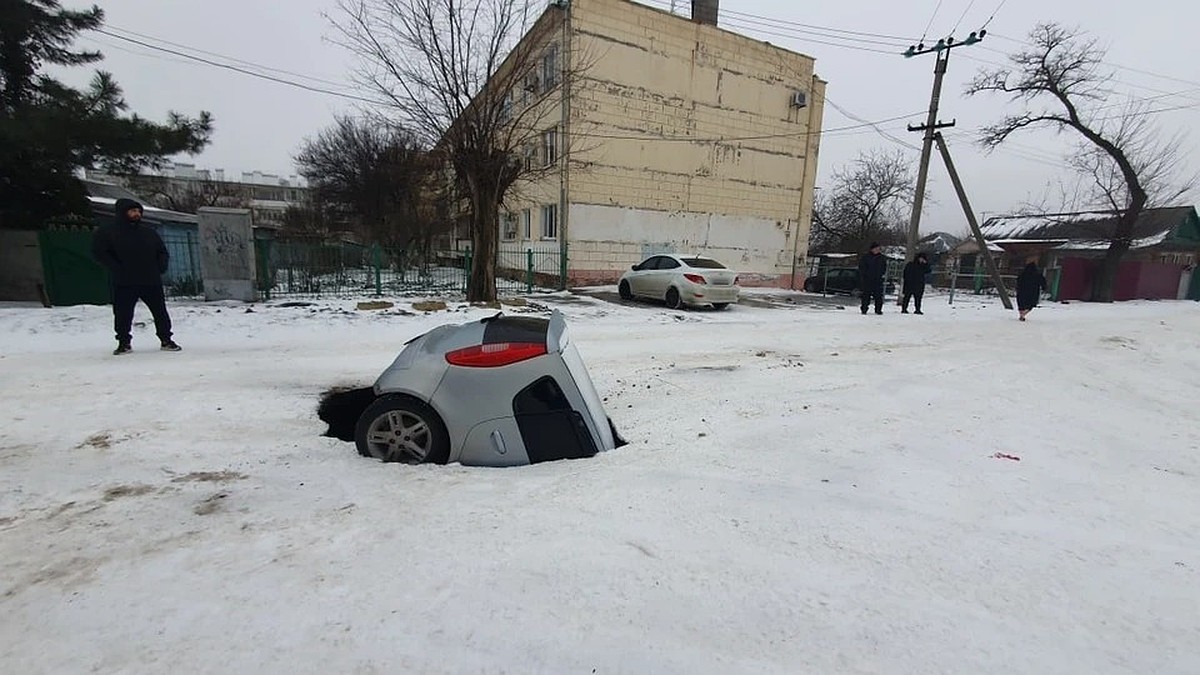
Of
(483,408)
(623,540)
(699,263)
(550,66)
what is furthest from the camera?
(550,66)

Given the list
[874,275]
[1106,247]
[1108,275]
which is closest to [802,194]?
[874,275]

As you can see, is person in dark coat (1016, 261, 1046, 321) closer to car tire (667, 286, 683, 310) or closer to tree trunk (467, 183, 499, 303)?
car tire (667, 286, 683, 310)

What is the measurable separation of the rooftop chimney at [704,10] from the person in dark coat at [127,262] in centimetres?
2113

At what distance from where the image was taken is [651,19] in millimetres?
19469

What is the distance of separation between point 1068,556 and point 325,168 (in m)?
33.7

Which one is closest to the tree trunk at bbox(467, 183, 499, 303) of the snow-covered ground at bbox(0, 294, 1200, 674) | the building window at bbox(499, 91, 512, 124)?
the building window at bbox(499, 91, 512, 124)

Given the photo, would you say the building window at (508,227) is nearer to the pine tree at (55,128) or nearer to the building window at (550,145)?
the building window at (550,145)

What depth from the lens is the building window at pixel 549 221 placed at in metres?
20.1

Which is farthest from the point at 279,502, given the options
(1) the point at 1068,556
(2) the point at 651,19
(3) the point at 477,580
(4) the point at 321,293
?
(2) the point at 651,19

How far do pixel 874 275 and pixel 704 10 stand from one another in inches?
567

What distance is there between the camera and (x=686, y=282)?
43.1 feet

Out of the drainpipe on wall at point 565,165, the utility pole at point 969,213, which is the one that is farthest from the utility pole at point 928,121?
the drainpipe on wall at point 565,165

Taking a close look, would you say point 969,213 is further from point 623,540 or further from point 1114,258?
point 623,540

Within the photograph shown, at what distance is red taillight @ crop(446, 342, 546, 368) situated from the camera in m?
3.09
